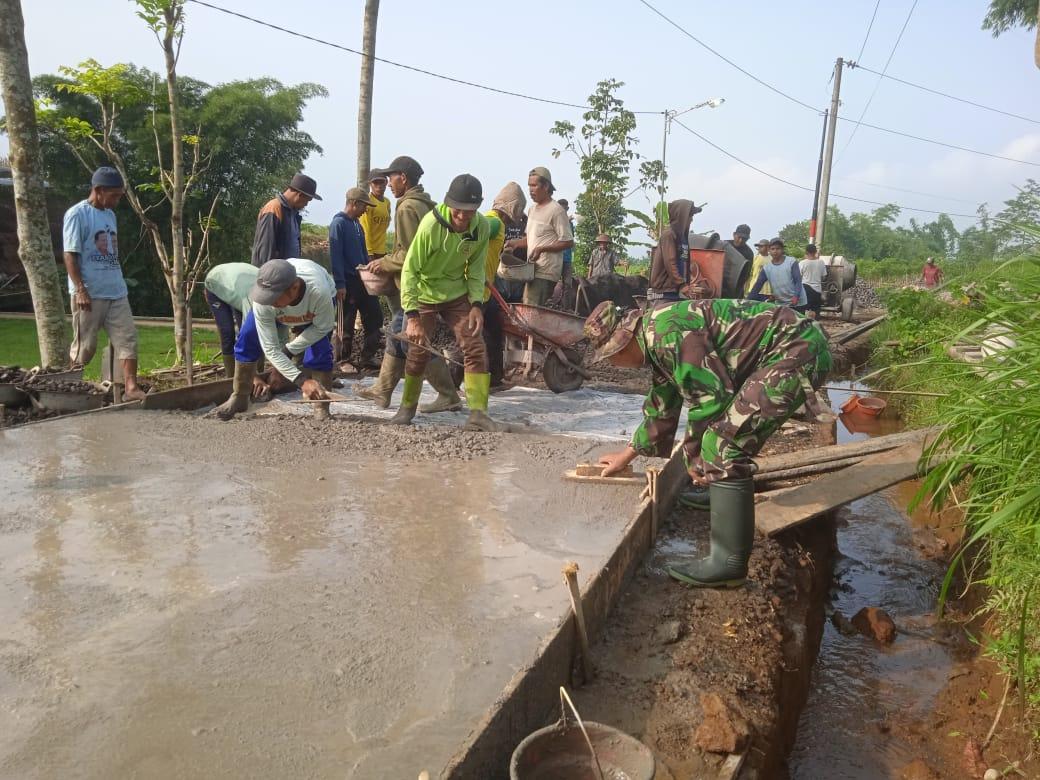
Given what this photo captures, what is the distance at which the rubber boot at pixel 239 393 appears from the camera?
564cm

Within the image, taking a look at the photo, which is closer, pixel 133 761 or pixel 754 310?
pixel 133 761

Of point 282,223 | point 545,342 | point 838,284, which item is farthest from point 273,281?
point 838,284

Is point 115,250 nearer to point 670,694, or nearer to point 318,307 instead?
→ point 318,307

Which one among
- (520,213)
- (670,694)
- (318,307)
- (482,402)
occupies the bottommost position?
(670,694)

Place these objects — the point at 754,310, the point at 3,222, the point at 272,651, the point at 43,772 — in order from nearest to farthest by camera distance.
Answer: the point at 43,772 < the point at 272,651 < the point at 754,310 < the point at 3,222

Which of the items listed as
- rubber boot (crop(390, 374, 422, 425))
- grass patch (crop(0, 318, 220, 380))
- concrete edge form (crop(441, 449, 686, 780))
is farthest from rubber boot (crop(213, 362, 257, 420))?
concrete edge form (crop(441, 449, 686, 780))

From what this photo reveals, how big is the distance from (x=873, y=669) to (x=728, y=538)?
119 centimetres

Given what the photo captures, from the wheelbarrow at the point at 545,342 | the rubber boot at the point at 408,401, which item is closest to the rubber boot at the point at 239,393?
the rubber boot at the point at 408,401

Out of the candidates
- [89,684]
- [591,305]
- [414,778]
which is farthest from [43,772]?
[591,305]

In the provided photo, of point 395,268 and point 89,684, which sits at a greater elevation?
point 395,268

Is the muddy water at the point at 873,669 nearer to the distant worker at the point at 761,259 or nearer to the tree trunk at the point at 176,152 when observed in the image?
the tree trunk at the point at 176,152

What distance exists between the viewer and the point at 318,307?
536 centimetres

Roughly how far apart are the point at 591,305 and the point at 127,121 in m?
10.6

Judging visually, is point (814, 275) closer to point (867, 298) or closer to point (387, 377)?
point (867, 298)
